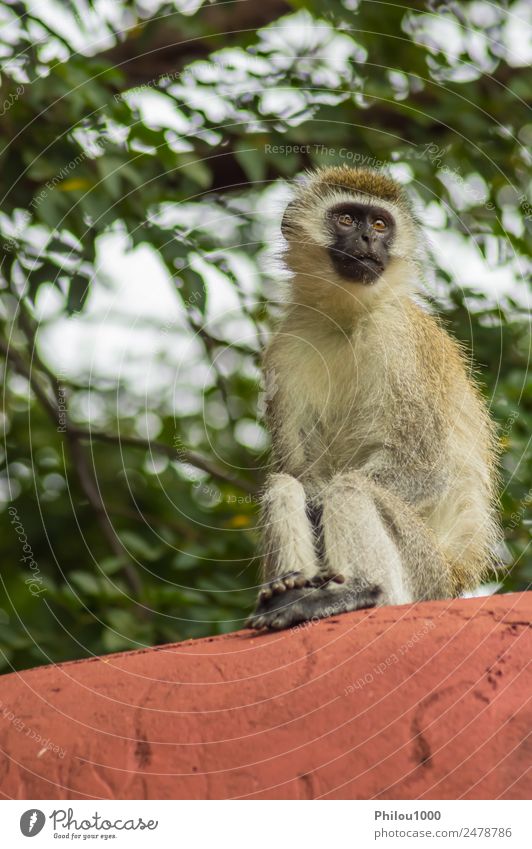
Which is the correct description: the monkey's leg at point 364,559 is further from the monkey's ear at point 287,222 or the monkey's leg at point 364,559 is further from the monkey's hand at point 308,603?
the monkey's ear at point 287,222

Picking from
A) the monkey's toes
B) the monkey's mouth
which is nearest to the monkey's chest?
the monkey's mouth

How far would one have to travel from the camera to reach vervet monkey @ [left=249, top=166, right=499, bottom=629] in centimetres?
553

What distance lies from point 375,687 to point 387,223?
3569mm

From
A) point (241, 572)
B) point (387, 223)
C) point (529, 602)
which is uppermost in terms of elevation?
point (387, 223)

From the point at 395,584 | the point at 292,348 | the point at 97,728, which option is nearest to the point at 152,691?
the point at 97,728

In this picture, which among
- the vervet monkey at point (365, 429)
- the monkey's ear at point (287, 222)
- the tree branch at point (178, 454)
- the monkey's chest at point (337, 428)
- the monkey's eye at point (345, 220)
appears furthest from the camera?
the tree branch at point (178, 454)

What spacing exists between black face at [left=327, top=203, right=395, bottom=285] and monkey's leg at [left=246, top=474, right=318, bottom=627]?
1.45 meters

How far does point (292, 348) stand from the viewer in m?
6.93

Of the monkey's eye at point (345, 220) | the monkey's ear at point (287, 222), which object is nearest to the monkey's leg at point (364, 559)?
the monkey's eye at point (345, 220)

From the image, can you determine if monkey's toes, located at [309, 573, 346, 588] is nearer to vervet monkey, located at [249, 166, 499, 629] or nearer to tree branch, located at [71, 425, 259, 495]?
vervet monkey, located at [249, 166, 499, 629]

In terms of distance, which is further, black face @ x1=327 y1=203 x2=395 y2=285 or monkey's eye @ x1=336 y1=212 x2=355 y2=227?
monkey's eye @ x1=336 y1=212 x2=355 y2=227

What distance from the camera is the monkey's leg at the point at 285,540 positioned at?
17.5ft

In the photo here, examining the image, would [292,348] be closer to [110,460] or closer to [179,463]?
[179,463]

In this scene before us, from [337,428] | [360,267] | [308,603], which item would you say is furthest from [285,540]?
[360,267]
